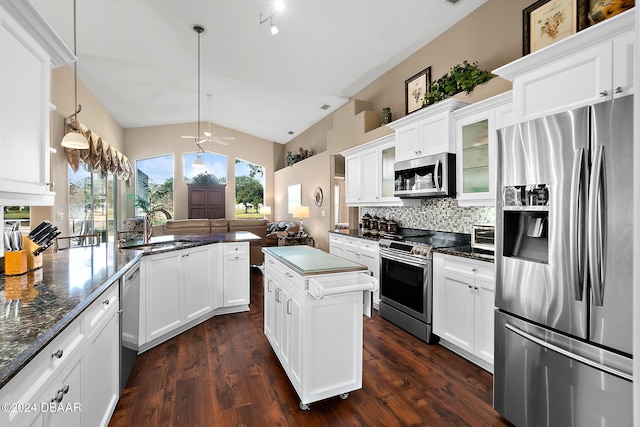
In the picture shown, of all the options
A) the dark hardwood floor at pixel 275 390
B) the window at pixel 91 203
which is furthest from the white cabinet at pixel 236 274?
the window at pixel 91 203

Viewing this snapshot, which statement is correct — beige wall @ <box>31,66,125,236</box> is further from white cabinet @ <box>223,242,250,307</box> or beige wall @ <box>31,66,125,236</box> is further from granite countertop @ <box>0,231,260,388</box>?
white cabinet @ <box>223,242,250,307</box>

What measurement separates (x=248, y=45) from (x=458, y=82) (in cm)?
292

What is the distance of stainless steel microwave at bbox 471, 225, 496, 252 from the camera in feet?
8.23

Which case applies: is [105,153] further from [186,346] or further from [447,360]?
[447,360]

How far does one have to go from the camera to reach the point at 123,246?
2.87 m

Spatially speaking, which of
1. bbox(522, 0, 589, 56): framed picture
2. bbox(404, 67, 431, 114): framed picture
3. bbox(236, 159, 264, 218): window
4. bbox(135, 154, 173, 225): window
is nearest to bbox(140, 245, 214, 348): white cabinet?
bbox(404, 67, 431, 114): framed picture

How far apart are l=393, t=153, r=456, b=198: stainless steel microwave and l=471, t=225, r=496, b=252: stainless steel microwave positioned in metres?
0.50

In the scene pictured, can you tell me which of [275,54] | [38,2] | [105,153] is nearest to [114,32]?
[38,2]

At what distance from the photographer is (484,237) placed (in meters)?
2.59

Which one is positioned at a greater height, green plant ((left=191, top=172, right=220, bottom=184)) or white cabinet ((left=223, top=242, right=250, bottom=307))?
green plant ((left=191, top=172, right=220, bottom=184))

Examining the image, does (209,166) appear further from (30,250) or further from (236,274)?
(30,250)

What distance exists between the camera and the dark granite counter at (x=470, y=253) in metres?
2.32

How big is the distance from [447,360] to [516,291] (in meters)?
1.16

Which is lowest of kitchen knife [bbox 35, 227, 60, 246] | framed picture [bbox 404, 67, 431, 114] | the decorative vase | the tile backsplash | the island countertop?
the island countertop
